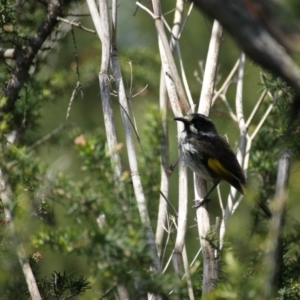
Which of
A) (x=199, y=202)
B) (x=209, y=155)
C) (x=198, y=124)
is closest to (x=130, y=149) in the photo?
(x=199, y=202)

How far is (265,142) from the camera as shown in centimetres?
482

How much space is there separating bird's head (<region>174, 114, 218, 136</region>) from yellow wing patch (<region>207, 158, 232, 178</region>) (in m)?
0.23

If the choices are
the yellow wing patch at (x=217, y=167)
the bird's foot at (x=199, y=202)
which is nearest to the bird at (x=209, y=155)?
the yellow wing patch at (x=217, y=167)

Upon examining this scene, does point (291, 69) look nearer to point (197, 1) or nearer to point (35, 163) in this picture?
point (197, 1)

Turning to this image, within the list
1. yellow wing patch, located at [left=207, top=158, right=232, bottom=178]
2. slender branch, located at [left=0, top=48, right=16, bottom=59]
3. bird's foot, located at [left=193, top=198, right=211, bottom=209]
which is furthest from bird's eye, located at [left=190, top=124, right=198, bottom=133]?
slender branch, located at [left=0, top=48, right=16, bottom=59]

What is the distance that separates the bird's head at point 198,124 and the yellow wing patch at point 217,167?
230 mm

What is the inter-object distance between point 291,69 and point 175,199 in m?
6.77

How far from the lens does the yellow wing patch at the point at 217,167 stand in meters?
5.16

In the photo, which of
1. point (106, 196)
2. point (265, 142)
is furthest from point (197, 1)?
point (265, 142)

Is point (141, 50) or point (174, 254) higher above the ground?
point (141, 50)

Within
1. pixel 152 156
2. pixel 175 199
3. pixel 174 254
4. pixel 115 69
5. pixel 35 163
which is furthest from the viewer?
pixel 175 199

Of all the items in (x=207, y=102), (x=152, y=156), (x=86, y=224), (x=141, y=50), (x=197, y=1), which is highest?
(x=141, y=50)

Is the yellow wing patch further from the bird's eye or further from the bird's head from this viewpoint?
the bird's eye

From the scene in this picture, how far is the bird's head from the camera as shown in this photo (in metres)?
4.23
